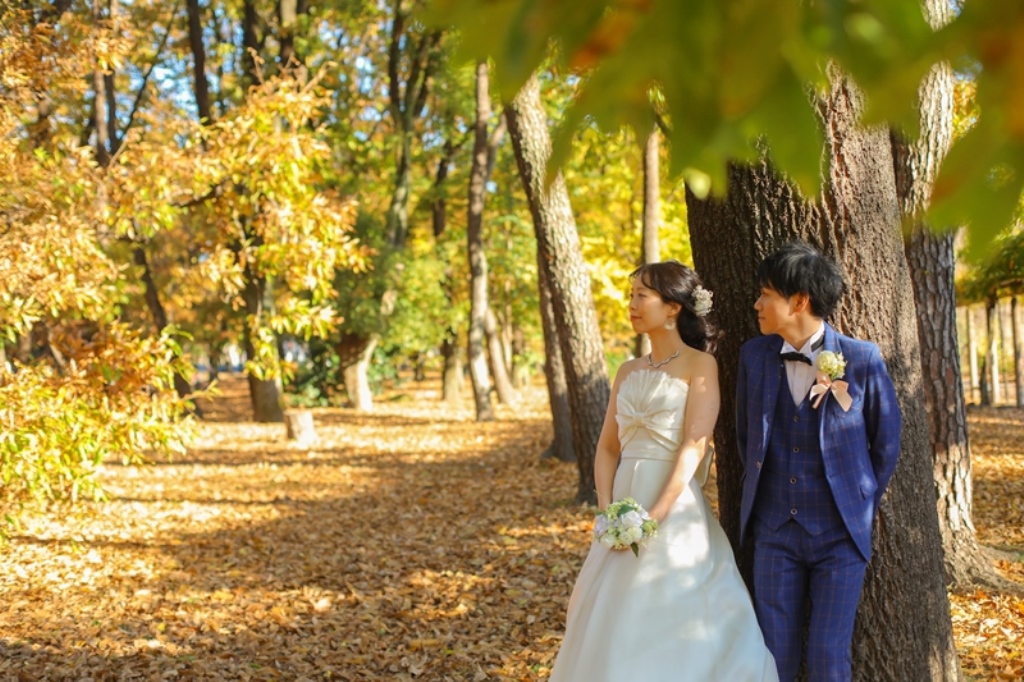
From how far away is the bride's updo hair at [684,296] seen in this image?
408 centimetres

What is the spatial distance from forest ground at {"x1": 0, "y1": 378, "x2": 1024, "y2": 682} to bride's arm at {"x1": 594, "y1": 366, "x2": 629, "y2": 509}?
1830 millimetres

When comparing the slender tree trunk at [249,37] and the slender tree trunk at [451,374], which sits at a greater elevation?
the slender tree trunk at [249,37]

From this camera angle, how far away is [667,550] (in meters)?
3.89

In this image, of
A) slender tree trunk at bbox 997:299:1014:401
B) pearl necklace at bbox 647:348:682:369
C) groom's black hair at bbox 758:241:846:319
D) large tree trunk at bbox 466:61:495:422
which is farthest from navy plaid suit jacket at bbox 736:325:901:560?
slender tree trunk at bbox 997:299:1014:401

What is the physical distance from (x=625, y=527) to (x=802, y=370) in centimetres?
91

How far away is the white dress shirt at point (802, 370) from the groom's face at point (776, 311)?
3.2 inches

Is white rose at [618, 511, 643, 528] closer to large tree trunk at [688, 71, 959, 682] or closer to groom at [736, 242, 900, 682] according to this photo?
groom at [736, 242, 900, 682]

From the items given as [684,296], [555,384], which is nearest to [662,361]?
[684,296]

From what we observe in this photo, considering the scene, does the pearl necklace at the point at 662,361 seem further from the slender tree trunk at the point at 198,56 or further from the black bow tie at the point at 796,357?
the slender tree trunk at the point at 198,56

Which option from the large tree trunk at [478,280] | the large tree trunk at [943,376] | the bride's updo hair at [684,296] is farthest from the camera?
the large tree trunk at [478,280]

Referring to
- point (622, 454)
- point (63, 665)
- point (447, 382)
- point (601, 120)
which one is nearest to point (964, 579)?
point (622, 454)

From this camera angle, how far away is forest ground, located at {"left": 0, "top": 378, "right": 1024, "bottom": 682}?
5867mm

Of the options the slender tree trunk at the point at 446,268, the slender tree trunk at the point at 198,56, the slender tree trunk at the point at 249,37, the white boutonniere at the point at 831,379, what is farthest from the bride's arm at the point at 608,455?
the slender tree trunk at the point at 446,268

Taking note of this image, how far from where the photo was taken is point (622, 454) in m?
4.25
